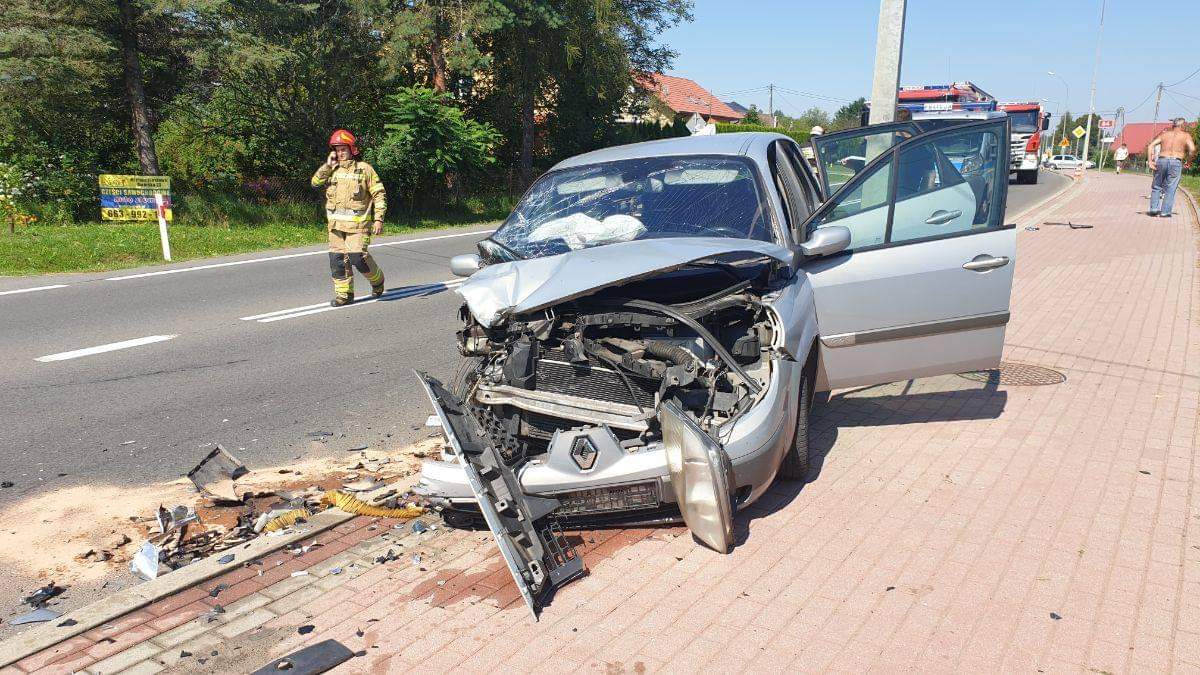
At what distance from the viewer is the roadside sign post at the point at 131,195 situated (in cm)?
1477

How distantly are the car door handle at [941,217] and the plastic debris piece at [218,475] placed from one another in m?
4.30

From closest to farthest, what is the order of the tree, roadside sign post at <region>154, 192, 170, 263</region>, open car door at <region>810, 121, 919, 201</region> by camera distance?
open car door at <region>810, 121, 919, 201</region> < roadside sign post at <region>154, 192, 170, 263</region> < the tree

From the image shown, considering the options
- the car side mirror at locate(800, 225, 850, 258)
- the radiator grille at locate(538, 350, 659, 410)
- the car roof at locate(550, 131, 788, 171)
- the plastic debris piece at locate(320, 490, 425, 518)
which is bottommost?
the plastic debris piece at locate(320, 490, 425, 518)

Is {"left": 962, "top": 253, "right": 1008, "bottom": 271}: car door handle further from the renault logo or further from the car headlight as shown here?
the renault logo

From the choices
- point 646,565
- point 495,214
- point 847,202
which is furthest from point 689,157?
point 495,214

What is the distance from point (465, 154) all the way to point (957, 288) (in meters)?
16.8

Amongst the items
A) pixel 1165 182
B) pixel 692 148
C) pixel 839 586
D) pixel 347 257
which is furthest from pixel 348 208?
pixel 1165 182

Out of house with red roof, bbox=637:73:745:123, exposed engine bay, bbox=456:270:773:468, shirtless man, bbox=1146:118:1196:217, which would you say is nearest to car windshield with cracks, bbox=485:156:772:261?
exposed engine bay, bbox=456:270:773:468

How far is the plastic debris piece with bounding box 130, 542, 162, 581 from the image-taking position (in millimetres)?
3781

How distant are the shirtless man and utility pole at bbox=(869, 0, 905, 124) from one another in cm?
919

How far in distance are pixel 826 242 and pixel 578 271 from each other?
1489 millimetres

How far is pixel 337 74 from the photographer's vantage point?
19281 mm

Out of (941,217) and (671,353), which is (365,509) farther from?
(941,217)

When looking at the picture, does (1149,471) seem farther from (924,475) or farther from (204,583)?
(204,583)
